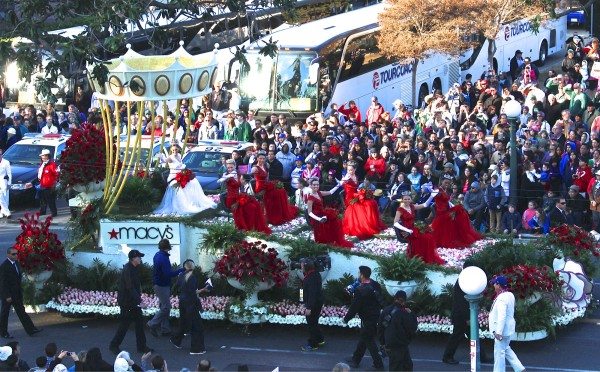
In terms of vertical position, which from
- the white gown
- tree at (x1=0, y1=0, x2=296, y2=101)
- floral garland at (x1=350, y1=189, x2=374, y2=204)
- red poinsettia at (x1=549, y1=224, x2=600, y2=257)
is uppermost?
tree at (x1=0, y1=0, x2=296, y2=101)

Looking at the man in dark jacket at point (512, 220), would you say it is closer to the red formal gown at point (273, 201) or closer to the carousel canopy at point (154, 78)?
the red formal gown at point (273, 201)

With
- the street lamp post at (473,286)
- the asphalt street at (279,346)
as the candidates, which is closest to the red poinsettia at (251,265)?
the asphalt street at (279,346)

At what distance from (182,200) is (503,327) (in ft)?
23.2

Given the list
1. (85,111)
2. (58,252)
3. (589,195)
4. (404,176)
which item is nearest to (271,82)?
(85,111)

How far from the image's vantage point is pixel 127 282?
64.9 ft

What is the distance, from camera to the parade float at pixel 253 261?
20.4 m

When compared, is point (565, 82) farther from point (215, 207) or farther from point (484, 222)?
point (215, 207)

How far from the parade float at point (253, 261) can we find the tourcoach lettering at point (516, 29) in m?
18.9

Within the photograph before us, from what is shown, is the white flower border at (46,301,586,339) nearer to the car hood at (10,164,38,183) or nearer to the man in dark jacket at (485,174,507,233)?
the man in dark jacket at (485,174,507,233)

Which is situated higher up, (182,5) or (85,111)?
(182,5)

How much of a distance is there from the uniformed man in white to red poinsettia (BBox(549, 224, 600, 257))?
1216cm

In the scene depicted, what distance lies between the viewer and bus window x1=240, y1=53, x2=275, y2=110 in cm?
3509

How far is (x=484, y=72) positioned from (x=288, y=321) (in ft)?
67.9

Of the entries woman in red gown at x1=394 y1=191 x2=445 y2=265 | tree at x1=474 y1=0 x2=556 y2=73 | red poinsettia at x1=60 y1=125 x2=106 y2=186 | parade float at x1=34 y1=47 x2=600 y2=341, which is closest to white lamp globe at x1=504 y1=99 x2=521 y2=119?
parade float at x1=34 y1=47 x2=600 y2=341
